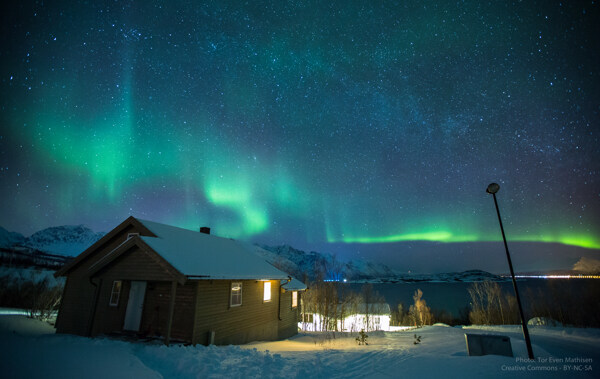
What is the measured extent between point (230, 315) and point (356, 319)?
3339 centimetres

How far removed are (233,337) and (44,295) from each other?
54.2 ft

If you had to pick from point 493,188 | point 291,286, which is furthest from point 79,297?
point 493,188

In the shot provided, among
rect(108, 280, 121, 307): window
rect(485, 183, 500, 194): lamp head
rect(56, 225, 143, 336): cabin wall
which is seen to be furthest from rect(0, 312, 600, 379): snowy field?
rect(56, 225, 143, 336): cabin wall

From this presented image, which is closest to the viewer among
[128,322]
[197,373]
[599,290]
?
[197,373]

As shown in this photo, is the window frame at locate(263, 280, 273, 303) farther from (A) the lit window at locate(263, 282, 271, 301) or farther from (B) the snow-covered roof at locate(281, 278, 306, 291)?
(B) the snow-covered roof at locate(281, 278, 306, 291)

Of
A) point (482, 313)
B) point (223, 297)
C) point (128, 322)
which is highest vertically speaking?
point (223, 297)

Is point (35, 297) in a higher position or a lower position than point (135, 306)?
lower

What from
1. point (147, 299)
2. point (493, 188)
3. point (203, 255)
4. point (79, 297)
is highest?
point (493, 188)

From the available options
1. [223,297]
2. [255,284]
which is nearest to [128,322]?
[223,297]

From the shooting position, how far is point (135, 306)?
14.0 m

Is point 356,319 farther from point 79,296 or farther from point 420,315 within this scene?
point 79,296

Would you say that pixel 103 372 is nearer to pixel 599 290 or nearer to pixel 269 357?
pixel 269 357

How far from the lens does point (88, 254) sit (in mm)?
16562

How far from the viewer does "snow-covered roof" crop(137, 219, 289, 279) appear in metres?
12.8
